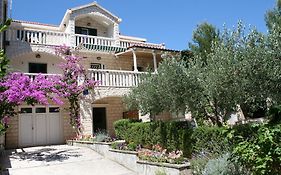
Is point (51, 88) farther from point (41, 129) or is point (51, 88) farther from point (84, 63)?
point (84, 63)

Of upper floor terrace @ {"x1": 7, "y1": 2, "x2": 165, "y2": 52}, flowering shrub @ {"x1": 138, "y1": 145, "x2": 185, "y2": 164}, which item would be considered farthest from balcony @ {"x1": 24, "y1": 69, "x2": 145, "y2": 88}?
flowering shrub @ {"x1": 138, "y1": 145, "x2": 185, "y2": 164}

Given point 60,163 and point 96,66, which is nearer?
point 60,163

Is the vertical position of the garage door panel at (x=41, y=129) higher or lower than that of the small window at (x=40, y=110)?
lower

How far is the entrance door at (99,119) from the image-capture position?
21.8 metres

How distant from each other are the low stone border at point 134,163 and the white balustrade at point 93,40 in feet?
28.0

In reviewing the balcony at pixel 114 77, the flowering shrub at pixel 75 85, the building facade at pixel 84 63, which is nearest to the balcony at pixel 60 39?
the building facade at pixel 84 63

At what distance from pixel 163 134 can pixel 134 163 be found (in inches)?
74.3

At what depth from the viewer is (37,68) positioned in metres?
21.1

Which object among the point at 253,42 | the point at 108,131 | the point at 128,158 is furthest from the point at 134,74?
the point at 253,42

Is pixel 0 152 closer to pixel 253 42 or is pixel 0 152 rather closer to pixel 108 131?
pixel 108 131

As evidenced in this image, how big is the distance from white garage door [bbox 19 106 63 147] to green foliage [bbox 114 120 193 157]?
5.76m

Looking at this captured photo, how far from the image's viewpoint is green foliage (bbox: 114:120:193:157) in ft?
38.6

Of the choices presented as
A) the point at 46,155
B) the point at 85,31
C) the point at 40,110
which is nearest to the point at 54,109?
the point at 40,110

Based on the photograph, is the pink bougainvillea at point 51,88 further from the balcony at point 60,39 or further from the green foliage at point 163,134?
the green foliage at point 163,134
